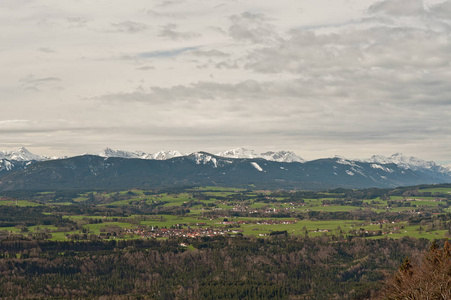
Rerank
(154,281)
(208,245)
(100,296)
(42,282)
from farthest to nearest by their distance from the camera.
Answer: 1. (208,245)
2. (154,281)
3. (42,282)
4. (100,296)

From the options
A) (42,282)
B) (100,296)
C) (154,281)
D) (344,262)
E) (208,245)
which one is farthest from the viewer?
(208,245)

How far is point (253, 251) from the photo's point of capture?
609 feet

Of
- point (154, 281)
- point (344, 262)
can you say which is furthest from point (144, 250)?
point (344, 262)

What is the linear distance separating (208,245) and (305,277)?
43.9m

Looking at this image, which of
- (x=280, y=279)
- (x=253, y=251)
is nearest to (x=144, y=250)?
(x=253, y=251)

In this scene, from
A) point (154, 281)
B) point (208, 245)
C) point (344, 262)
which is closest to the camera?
point (154, 281)

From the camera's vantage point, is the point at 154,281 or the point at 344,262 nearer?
the point at 154,281

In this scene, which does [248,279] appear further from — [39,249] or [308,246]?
[39,249]

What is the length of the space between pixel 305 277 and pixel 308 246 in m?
32.4

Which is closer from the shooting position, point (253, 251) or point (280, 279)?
point (280, 279)

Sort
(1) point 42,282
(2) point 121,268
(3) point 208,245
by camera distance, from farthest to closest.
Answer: (3) point 208,245, (2) point 121,268, (1) point 42,282

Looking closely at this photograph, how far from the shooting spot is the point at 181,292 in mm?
136875

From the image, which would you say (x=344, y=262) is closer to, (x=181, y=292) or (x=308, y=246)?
(x=308, y=246)

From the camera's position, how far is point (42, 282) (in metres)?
142
